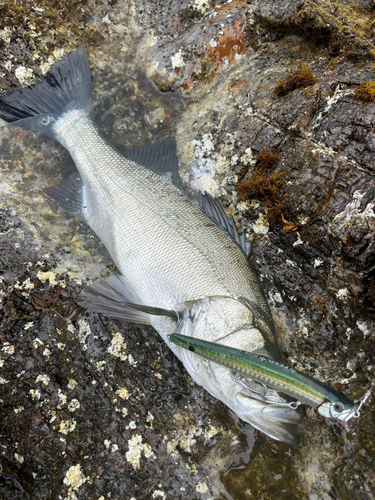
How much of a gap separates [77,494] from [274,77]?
3.51m

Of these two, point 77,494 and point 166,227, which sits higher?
point 166,227

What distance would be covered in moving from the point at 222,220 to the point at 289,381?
1.48 meters

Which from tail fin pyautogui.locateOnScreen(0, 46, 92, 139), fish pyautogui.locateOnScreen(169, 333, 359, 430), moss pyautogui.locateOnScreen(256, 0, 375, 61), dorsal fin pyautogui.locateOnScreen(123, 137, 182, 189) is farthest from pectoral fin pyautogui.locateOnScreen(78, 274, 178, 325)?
moss pyautogui.locateOnScreen(256, 0, 375, 61)

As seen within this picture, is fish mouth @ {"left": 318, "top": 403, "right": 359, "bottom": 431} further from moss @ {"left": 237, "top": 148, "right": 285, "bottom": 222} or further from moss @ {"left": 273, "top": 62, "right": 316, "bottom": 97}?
moss @ {"left": 273, "top": 62, "right": 316, "bottom": 97}

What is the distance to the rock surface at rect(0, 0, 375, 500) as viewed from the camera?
233 centimetres

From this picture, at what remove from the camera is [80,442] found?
2355 millimetres

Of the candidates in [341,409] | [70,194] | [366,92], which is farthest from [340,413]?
[70,194]

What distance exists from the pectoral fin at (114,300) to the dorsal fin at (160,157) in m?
1.03

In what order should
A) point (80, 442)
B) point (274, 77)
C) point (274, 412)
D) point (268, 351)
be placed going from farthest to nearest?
1. point (274, 77)
2. point (80, 442)
3. point (268, 351)
4. point (274, 412)

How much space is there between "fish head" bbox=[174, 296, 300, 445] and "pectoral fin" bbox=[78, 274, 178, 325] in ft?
0.81

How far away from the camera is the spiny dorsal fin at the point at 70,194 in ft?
10.2

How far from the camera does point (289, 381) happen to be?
1.55 m

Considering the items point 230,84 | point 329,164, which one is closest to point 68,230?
point 230,84

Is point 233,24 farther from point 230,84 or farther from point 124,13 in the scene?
point 124,13
